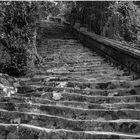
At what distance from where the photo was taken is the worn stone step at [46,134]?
11.3 feet

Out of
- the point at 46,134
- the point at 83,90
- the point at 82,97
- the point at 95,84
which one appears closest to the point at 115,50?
the point at 95,84

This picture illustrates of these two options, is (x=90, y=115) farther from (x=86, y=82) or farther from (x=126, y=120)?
(x=86, y=82)

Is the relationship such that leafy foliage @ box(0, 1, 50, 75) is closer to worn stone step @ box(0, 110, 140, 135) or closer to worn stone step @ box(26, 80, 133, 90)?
worn stone step @ box(26, 80, 133, 90)

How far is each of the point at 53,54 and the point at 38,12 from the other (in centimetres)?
163

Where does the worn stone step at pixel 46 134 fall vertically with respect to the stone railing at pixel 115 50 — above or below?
below

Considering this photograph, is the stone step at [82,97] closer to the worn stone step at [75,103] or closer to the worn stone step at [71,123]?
the worn stone step at [75,103]

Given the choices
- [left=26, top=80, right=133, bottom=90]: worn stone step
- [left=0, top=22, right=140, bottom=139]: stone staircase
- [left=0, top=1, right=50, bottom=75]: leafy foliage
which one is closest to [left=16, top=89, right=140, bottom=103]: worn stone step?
[left=0, top=22, right=140, bottom=139]: stone staircase

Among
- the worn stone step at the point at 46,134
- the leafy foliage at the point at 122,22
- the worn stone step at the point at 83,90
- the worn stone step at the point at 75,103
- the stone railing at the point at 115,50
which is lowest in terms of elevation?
the worn stone step at the point at 46,134

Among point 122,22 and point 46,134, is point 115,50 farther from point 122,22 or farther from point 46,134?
point 46,134

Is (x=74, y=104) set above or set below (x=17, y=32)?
below

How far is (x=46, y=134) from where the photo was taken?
3.53 metres

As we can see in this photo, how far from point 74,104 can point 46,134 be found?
1.15 meters

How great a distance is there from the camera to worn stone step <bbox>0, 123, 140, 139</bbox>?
345 centimetres

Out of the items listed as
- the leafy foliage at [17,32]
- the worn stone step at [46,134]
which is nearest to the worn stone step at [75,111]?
the worn stone step at [46,134]
